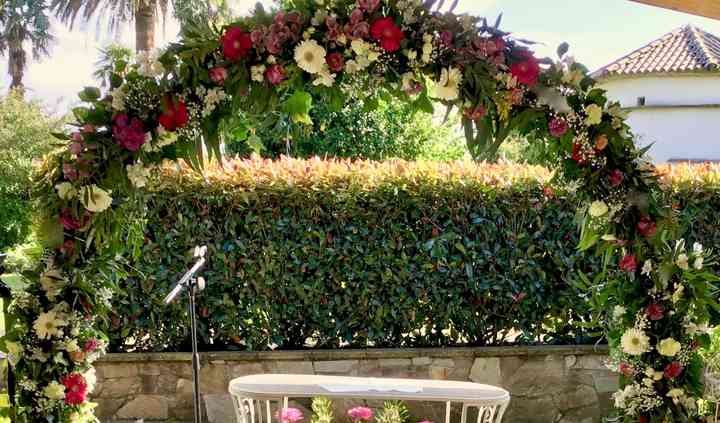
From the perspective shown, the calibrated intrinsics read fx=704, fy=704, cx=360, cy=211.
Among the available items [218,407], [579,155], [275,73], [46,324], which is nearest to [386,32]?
[275,73]

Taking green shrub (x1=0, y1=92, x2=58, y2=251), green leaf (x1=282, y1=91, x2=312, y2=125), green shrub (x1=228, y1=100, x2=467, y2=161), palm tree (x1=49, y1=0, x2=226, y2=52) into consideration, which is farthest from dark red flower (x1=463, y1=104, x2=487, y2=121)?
green shrub (x1=0, y1=92, x2=58, y2=251)

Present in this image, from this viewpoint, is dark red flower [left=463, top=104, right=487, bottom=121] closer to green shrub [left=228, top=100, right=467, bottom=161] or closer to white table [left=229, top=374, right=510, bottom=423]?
white table [left=229, top=374, right=510, bottom=423]

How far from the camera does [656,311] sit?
8.11ft

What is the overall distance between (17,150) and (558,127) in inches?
558

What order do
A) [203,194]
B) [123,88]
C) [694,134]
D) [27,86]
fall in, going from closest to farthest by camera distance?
[123,88] < [203,194] < [694,134] < [27,86]

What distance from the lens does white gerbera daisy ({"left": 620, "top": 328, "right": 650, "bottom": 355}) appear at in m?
2.48

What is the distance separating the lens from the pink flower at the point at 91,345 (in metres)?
2.44

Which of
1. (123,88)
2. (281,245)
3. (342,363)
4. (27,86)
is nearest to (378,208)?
(281,245)

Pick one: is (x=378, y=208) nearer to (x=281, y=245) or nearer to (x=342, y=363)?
(x=281, y=245)

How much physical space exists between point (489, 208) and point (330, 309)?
3.87 feet

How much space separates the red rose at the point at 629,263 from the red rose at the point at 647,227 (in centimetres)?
10

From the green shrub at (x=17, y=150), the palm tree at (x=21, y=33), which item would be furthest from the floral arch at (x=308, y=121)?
→ the palm tree at (x=21, y=33)

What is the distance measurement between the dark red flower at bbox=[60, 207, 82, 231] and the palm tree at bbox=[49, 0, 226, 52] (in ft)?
29.1

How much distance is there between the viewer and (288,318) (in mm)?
4457
